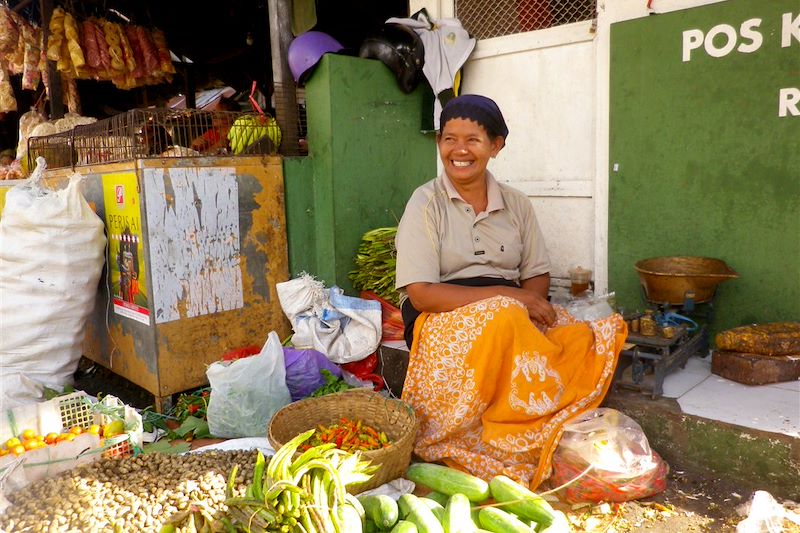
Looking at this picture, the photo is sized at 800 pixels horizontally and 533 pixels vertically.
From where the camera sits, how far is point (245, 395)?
341 cm

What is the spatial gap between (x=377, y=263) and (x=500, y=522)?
102 inches

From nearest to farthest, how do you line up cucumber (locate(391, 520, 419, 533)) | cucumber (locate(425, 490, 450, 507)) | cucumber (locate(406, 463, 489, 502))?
1. cucumber (locate(391, 520, 419, 533))
2. cucumber (locate(406, 463, 489, 502))
3. cucumber (locate(425, 490, 450, 507))

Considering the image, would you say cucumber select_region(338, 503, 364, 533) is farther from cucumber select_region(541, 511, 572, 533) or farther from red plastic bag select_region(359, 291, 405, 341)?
red plastic bag select_region(359, 291, 405, 341)

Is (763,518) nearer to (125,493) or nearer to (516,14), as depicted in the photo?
(125,493)

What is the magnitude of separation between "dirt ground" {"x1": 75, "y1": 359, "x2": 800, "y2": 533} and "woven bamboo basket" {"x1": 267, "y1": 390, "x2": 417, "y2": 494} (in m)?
0.73

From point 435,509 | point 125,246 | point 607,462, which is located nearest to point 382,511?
point 435,509

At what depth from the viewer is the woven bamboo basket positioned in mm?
2632

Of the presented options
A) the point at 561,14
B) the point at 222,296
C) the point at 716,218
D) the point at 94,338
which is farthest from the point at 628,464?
the point at 94,338

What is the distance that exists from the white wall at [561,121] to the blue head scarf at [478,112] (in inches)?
47.2

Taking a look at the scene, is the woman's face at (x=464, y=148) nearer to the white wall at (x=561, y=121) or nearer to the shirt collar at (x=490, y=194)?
the shirt collar at (x=490, y=194)

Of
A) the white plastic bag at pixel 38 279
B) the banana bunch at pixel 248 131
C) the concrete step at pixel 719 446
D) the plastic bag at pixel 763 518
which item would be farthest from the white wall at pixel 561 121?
the white plastic bag at pixel 38 279

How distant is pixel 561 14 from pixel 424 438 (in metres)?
3.00

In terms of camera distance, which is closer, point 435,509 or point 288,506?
point 288,506

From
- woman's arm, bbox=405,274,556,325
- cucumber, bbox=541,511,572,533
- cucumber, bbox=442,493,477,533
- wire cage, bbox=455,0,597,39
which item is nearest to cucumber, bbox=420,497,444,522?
cucumber, bbox=442,493,477,533
